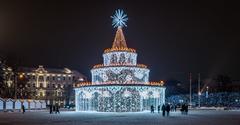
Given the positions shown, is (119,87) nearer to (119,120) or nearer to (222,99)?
(119,120)

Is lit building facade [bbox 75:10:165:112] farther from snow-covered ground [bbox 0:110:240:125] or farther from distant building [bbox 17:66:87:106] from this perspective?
distant building [bbox 17:66:87:106]

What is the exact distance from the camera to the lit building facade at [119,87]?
67.1m

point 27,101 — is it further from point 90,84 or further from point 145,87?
point 145,87

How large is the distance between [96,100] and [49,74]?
116m

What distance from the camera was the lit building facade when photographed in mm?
67125

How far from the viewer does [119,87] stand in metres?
66.5

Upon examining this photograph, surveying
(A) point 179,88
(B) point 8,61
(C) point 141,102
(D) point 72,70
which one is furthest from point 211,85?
(C) point 141,102

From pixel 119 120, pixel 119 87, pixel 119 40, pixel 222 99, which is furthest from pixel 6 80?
pixel 119 120

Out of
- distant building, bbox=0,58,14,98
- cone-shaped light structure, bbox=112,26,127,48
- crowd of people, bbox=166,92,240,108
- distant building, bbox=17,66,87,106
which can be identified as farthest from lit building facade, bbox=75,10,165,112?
distant building, bbox=17,66,87,106

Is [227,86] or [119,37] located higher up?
[119,37]

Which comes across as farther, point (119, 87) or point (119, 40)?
point (119, 40)

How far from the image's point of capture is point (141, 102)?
6969 centimetres

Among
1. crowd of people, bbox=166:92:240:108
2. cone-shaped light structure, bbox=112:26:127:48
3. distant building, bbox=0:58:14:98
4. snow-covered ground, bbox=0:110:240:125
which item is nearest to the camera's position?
snow-covered ground, bbox=0:110:240:125

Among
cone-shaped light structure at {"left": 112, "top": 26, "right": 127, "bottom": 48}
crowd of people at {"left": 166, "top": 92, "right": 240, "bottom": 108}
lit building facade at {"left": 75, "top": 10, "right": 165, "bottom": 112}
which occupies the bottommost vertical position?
crowd of people at {"left": 166, "top": 92, "right": 240, "bottom": 108}
